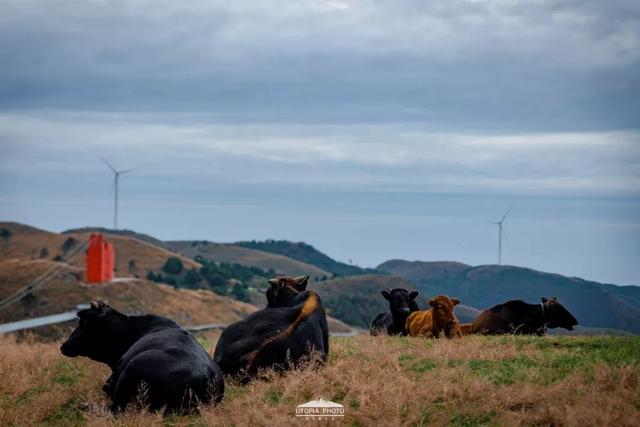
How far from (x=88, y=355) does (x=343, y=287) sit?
510ft

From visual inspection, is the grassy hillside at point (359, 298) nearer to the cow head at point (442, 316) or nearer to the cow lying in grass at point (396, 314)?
the cow lying in grass at point (396, 314)

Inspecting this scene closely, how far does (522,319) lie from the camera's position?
93.3ft

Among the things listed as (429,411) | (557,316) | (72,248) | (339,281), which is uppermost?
(557,316)

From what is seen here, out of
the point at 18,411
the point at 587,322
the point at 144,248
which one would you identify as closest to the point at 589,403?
the point at 18,411

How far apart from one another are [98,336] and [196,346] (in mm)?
3552

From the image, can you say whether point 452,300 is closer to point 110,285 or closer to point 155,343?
point 155,343

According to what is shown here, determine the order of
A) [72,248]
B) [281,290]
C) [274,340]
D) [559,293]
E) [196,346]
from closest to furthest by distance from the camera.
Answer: [196,346] → [274,340] → [281,290] → [559,293] → [72,248]

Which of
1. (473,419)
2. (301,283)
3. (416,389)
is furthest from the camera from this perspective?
(301,283)

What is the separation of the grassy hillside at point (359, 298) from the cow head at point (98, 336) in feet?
407

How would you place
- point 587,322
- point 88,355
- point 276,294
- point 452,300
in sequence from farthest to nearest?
point 587,322 → point 452,300 → point 276,294 → point 88,355

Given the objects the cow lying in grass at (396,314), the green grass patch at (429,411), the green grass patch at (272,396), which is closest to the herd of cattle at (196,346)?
the green grass patch at (272,396)

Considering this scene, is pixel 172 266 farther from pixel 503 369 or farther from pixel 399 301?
pixel 503 369

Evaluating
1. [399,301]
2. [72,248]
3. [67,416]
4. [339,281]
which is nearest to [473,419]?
[67,416]

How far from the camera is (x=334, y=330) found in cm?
12100
